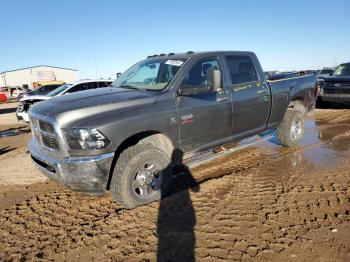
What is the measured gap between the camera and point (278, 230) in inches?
140

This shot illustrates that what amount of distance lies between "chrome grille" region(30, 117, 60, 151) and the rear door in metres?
2.85

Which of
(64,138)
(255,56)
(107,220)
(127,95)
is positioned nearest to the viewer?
(64,138)

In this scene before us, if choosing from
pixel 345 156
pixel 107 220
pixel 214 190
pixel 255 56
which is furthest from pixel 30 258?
pixel 345 156

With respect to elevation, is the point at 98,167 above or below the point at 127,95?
below

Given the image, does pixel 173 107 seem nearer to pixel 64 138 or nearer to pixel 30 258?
pixel 64 138

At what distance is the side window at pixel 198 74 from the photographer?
15.9 ft

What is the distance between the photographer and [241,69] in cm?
584

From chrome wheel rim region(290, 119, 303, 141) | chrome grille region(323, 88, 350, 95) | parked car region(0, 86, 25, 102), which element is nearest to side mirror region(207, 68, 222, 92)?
chrome wheel rim region(290, 119, 303, 141)

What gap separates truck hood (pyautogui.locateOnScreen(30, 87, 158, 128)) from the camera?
150 inches

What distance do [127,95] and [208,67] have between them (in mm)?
1524

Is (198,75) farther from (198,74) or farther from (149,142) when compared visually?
(149,142)

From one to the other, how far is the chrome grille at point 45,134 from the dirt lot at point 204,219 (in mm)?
948

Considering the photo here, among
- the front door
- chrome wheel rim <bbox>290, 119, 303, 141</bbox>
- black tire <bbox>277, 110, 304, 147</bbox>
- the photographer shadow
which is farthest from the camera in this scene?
chrome wheel rim <bbox>290, 119, 303, 141</bbox>

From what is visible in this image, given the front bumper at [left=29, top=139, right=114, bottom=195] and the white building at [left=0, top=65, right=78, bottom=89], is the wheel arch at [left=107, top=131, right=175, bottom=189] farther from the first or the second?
the white building at [left=0, top=65, right=78, bottom=89]
